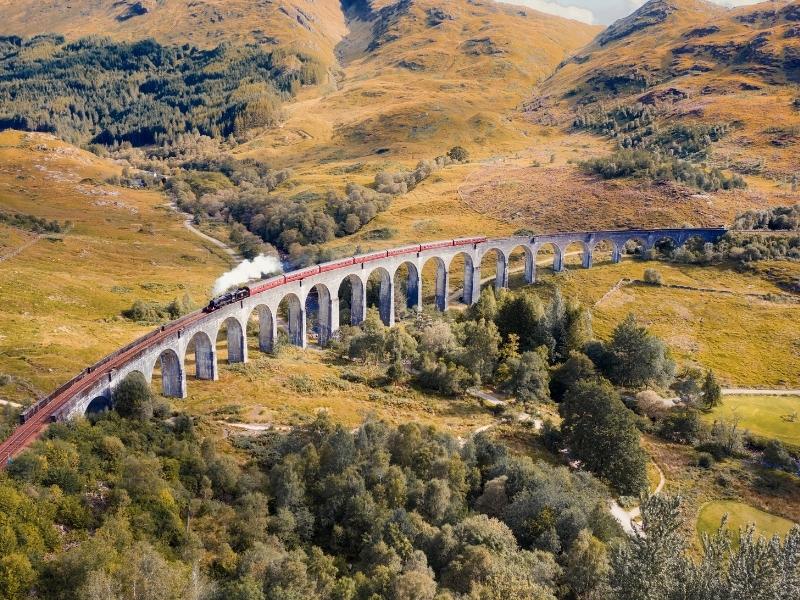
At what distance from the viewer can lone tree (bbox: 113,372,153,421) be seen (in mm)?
40031

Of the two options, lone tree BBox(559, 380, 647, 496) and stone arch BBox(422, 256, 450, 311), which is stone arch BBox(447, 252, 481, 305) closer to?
stone arch BBox(422, 256, 450, 311)

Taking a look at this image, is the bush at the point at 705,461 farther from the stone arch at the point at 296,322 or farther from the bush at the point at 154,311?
the bush at the point at 154,311

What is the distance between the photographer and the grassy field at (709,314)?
72.4 m

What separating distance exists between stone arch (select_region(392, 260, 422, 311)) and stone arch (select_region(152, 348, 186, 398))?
39.6 meters

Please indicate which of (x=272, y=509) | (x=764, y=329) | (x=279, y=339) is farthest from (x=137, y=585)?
(x=764, y=329)

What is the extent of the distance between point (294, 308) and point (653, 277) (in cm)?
6000

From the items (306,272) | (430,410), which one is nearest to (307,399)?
(430,410)

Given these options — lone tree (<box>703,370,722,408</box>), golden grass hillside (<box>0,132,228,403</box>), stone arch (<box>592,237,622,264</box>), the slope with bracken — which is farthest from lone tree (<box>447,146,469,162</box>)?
lone tree (<box>703,370,722,408</box>)

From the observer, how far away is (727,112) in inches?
6998

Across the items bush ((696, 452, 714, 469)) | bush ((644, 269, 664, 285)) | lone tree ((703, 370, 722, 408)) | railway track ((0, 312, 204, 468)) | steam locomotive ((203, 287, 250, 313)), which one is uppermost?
steam locomotive ((203, 287, 250, 313))

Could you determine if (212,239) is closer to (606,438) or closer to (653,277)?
(653,277)

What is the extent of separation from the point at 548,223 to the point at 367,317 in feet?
194

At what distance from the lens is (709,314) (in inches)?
3371

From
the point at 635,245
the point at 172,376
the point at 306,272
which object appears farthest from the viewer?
the point at 635,245
